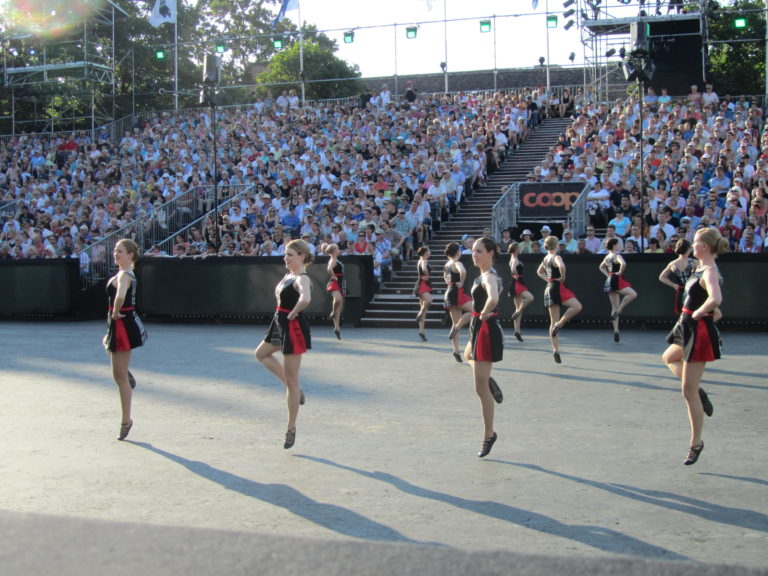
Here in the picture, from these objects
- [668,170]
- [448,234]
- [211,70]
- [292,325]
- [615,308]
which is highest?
[211,70]

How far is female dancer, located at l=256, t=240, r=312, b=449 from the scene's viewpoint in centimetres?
748

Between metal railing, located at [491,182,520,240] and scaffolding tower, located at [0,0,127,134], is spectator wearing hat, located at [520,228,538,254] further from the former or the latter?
scaffolding tower, located at [0,0,127,134]

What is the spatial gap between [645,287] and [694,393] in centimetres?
1031

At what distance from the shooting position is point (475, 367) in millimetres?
7273

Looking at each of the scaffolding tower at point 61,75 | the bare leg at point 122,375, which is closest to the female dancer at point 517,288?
the bare leg at point 122,375

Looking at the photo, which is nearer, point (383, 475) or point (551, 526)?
point (551, 526)

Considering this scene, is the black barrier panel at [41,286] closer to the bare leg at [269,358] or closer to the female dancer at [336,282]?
the female dancer at [336,282]

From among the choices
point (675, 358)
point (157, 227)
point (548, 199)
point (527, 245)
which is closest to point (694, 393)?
point (675, 358)

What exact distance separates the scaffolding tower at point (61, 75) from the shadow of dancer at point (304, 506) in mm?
Result: 31833

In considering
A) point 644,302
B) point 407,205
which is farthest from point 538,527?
point 407,205

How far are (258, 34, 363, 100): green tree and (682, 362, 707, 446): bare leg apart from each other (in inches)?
1578

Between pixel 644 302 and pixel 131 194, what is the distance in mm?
16506

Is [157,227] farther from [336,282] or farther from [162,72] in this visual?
[162,72]

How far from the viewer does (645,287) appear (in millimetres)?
16766
